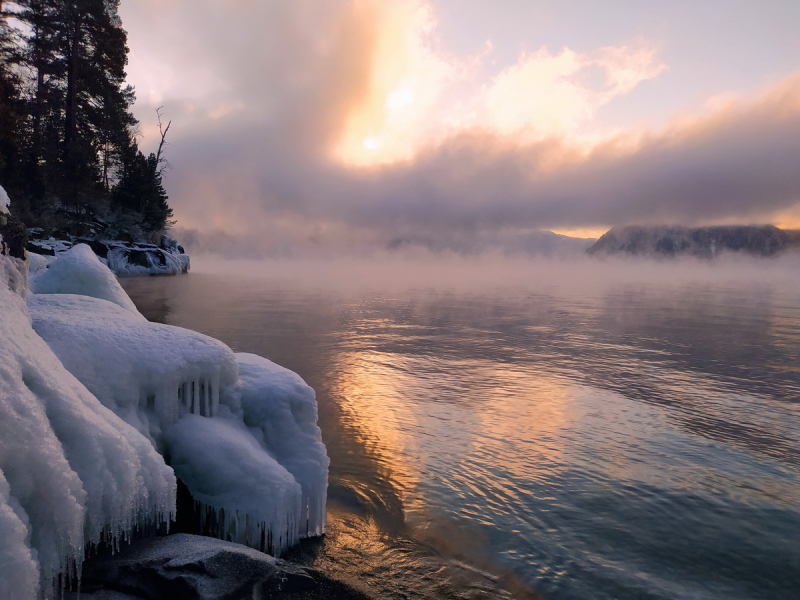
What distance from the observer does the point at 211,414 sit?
569 cm

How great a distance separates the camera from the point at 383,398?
38.1 feet

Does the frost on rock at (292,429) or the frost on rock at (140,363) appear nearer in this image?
the frost on rock at (140,363)

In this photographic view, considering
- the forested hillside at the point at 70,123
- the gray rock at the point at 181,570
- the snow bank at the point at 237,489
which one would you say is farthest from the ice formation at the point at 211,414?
the forested hillside at the point at 70,123

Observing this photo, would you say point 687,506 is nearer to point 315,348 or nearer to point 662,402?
point 662,402

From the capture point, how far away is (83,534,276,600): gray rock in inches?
146

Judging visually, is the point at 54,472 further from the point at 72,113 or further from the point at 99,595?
the point at 72,113

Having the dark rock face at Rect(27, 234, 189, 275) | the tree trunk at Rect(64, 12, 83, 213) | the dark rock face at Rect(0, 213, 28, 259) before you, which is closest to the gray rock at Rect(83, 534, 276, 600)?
the dark rock face at Rect(0, 213, 28, 259)

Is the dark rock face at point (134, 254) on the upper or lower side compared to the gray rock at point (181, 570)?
upper

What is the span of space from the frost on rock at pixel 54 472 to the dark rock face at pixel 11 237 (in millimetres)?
652

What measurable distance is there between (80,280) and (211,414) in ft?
Result: 13.9

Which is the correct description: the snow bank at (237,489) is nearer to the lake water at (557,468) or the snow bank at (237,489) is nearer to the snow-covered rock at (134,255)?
the lake water at (557,468)

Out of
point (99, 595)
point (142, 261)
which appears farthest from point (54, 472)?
point (142, 261)

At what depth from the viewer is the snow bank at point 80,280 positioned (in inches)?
315

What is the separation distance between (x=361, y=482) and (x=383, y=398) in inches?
174
